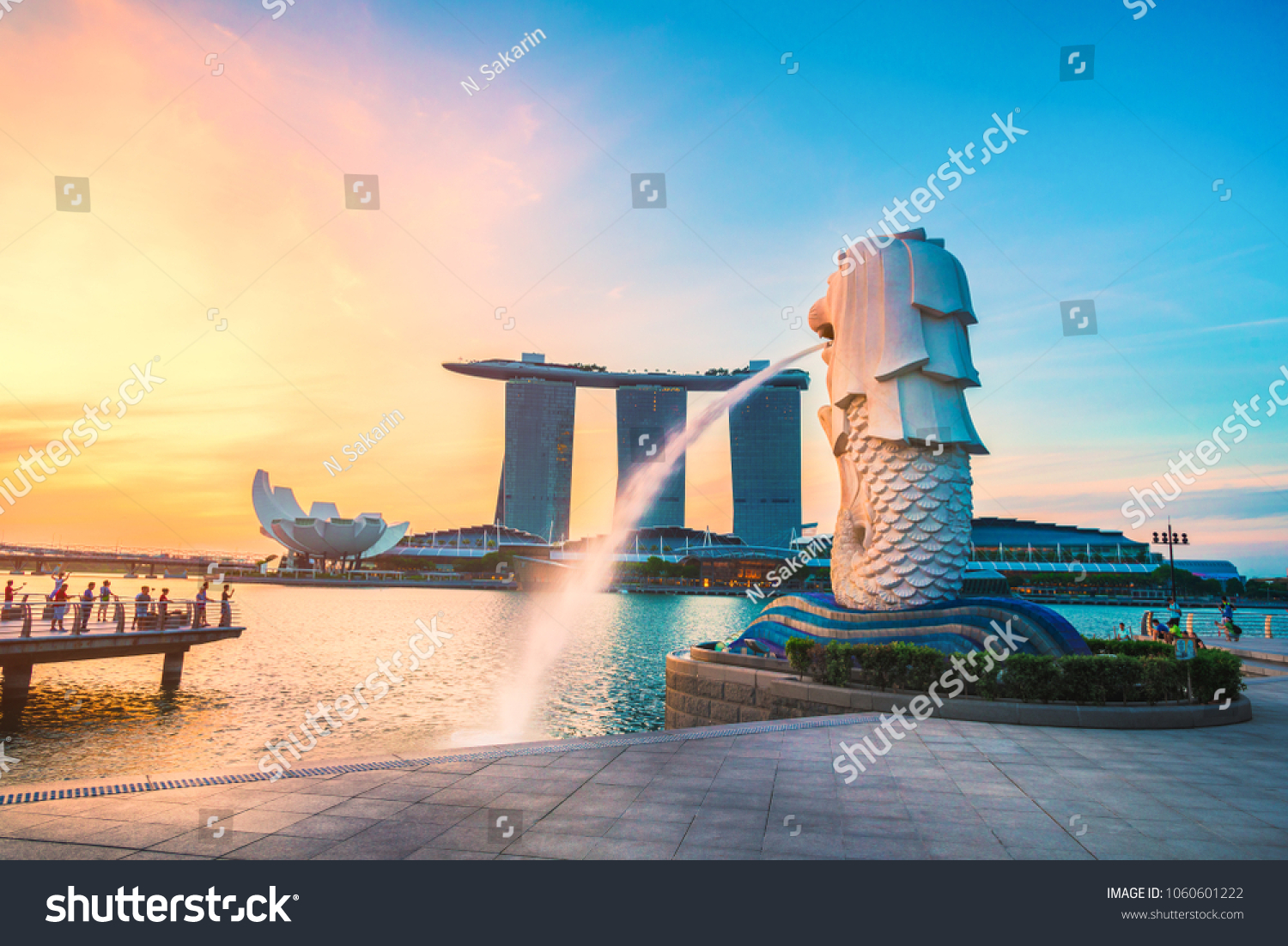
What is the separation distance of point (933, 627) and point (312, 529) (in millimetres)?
109053

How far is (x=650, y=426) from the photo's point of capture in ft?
547

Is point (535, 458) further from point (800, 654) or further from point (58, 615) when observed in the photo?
point (800, 654)

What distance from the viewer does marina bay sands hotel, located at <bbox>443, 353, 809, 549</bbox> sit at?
515 feet

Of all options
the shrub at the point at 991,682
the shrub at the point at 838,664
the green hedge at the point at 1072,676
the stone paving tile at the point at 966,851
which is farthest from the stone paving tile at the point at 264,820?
the shrub at the point at 991,682

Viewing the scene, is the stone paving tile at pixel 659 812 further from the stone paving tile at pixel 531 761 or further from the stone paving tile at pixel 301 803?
the stone paving tile at pixel 301 803

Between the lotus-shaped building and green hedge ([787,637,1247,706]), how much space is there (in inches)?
4203

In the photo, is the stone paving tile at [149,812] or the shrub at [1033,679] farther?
the shrub at [1033,679]

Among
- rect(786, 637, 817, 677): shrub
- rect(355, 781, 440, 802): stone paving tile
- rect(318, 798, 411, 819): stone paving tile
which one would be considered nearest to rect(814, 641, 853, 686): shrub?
rect(786, 637, 817, 677): shrub

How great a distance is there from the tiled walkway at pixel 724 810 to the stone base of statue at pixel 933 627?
12.8 ft

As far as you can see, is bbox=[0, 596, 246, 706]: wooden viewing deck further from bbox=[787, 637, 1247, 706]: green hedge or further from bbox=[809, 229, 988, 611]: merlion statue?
bbox=[787, 637, 1247, 706]: green hedge

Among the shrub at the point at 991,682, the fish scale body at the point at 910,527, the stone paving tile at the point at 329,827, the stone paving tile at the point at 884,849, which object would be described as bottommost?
the stone paving tile at the point at 329,827

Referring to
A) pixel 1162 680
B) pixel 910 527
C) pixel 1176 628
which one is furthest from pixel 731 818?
pixel 1176 628

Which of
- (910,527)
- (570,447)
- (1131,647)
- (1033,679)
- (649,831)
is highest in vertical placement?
(570,447)

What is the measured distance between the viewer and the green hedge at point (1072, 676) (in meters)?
10.6
